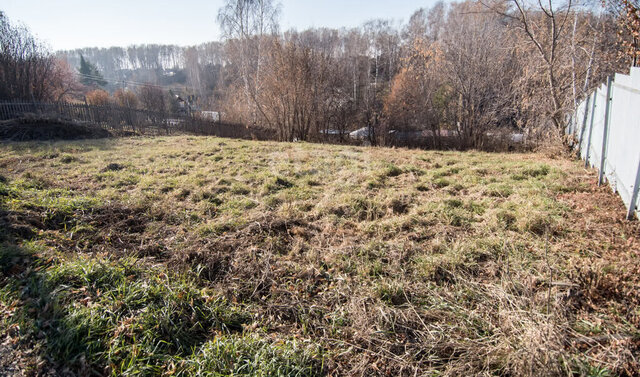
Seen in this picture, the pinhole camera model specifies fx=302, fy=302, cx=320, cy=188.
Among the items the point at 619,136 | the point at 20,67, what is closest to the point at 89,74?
the point at 20,67

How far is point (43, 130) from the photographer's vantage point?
11.9 meters

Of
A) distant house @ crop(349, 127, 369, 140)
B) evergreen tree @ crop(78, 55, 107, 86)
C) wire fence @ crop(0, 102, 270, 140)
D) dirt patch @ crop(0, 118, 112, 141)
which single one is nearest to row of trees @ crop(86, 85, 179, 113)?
wire fence @ crop(0, 102, 270, 140)

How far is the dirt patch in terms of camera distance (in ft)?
36.9

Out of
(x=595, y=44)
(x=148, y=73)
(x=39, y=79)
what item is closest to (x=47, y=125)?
(x=39, y=79)

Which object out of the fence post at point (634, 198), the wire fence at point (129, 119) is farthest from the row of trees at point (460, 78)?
the fence post at point (634, 198)

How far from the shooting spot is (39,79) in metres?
17.5

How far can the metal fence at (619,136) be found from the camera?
3102 mm

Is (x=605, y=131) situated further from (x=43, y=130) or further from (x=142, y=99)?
(x=142, y=99)

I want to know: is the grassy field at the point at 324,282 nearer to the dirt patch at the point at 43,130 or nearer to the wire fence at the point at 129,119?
the dirt patch at the point at 43,130

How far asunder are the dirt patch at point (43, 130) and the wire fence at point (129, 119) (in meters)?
0.51

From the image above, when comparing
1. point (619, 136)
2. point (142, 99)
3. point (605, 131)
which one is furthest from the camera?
point (142, 99)

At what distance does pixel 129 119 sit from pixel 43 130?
5941 millimetres

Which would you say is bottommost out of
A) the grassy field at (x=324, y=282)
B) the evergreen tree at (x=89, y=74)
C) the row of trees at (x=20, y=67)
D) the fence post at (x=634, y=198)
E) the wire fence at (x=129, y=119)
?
the grassy field at (x=324, y=282)

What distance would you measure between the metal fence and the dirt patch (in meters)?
16.2
